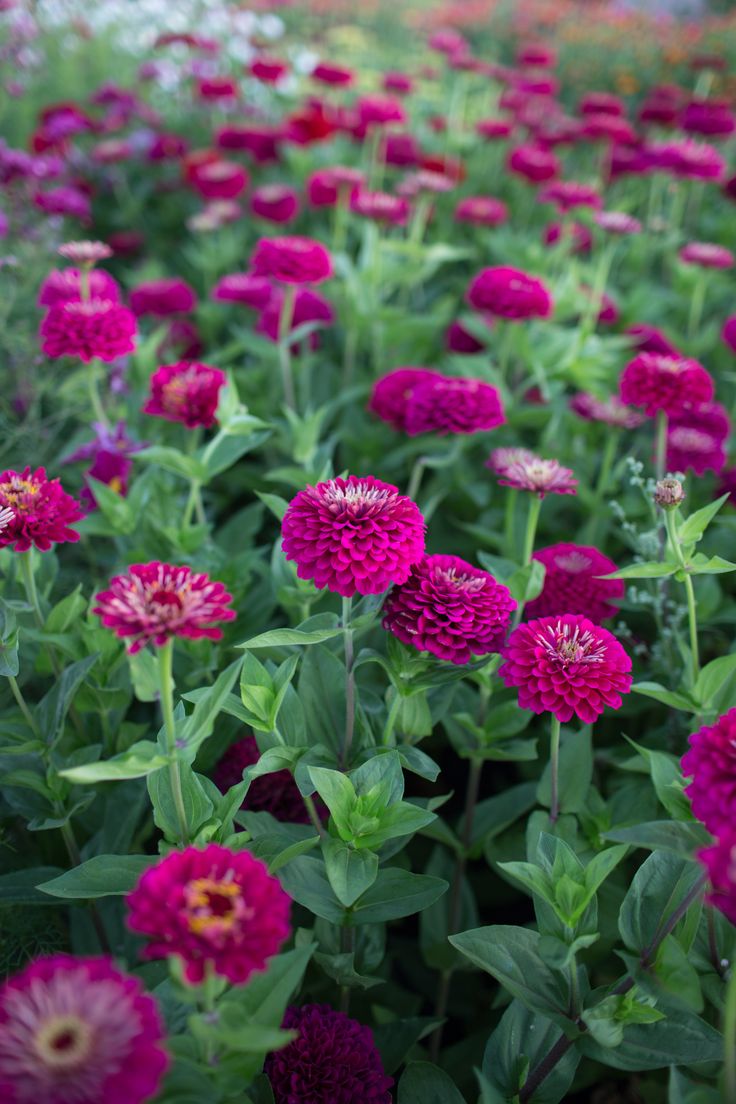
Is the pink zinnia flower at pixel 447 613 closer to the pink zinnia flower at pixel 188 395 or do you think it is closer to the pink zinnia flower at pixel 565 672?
the pink zinnia flower at pixel 565 672

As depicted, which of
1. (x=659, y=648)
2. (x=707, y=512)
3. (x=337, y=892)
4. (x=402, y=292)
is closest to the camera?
(x=337, y=892)

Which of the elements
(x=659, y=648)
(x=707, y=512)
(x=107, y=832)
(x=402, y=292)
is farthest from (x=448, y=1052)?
(x=402, y=292)

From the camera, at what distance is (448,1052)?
5.31ft

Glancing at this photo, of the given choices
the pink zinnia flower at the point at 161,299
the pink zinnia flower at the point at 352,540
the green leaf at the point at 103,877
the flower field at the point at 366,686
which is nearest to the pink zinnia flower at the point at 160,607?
the flower field at the point at 366,686

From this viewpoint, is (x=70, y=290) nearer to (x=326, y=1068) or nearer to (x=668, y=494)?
(x=668, y=494)

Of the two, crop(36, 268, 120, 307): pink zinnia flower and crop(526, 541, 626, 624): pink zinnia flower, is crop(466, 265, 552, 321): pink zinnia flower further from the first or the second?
crop(36, 268, 120, 307): pink zinnia flower

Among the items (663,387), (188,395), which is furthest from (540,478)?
(188,395)

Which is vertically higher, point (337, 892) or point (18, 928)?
point (337, 892)

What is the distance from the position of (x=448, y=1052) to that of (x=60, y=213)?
10.7 ft

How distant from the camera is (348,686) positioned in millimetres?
1385

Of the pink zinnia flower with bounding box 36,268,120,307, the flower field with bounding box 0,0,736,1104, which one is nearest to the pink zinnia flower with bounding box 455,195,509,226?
the flower field with bounding box 0,0,736,1104

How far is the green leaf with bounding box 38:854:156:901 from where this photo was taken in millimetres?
1213

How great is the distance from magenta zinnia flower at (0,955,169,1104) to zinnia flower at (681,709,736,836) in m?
0.61

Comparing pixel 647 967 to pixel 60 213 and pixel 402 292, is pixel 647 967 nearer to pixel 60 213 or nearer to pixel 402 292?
pixel 402 292
